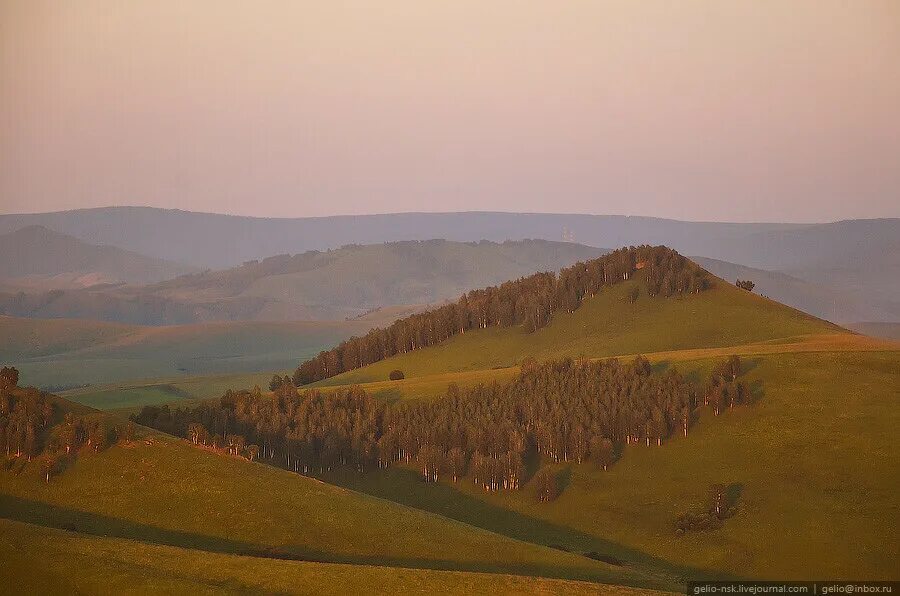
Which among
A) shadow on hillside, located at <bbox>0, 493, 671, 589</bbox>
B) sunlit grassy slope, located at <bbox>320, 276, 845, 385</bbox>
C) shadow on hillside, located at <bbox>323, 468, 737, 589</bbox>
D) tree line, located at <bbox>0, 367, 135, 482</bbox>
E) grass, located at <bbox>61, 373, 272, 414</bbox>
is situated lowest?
shadow on hillside, located at <bbox>323, 468, 737, 589</bbox>

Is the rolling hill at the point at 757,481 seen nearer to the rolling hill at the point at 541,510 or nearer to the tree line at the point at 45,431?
the rolling hill at the point at 541,510

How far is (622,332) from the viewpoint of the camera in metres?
173

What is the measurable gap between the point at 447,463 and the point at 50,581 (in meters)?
56.5

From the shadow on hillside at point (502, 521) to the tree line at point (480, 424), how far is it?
248 cm

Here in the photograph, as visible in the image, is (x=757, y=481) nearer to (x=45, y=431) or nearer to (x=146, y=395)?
(x=45, y=431)

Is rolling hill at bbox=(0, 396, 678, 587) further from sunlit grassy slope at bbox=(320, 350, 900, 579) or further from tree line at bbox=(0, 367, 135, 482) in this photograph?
sunlit grassy slope at bbox=(320, 350, 900, 579)

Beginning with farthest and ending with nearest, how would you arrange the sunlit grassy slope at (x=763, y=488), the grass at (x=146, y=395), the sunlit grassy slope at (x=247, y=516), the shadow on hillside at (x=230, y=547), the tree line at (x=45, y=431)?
the grass at (x=146, y=395) → the tree line at (x=45, y=431) → the sunlit grassy slope at (x=763, y=488) → the sunlit grassy slope at (x=247, y=516) → the shadow on hillside at (x=230, y=547)

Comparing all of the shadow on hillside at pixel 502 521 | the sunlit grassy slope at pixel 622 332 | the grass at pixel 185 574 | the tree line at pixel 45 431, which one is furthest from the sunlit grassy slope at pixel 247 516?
the sunlit grassy slope at pixel 622 332

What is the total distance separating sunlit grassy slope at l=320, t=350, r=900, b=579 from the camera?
278 feet

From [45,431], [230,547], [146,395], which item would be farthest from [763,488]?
[146,395]

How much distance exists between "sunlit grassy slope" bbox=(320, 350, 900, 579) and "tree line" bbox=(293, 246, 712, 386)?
60.3m

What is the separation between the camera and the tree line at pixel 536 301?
186000 millimetres

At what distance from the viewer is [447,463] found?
11106 cm

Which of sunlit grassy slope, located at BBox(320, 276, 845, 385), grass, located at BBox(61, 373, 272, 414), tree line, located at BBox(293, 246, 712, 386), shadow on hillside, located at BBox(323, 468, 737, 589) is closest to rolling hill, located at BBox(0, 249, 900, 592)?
shadow on hillside, located at BBox(323, 468, 737, 589)
